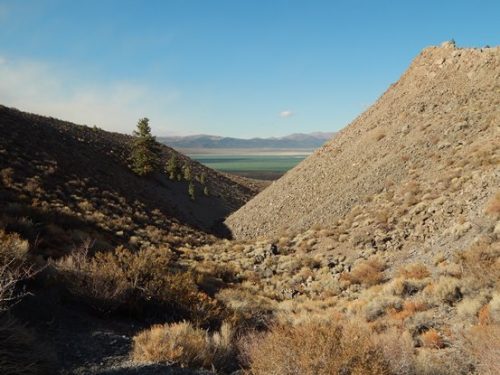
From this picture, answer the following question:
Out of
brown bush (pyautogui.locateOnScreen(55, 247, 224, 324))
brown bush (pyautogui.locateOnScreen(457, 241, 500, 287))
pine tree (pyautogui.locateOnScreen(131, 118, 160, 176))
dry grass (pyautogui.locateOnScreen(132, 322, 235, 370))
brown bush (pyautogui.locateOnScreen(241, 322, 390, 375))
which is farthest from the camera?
pine tree (pyautogui.locateOnScreen(131, 118, 160, 176))

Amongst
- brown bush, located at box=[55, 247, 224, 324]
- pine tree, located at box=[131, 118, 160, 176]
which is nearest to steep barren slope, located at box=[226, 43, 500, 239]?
brown bush, located at box=[55, 247, 224, 324]

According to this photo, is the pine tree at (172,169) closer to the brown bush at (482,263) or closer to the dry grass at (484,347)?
the brown bush at (482,263)

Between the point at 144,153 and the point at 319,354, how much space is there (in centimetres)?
4979

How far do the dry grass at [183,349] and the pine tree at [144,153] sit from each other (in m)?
46.1

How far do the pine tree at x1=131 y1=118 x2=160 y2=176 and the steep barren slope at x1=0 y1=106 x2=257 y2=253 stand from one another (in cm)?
133

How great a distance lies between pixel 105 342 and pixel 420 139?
26787 mm

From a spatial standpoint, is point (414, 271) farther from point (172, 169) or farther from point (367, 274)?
point (172, 169)

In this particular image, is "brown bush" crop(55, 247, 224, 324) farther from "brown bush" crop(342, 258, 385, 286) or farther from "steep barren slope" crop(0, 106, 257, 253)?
"brown bush" crop(342, 258, 385, 286)

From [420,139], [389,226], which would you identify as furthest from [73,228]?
[420,139]

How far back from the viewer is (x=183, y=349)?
269 inches

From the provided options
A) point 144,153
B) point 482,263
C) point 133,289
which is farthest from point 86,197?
point 482,263

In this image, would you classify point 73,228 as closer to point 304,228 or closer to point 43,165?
point 304,228

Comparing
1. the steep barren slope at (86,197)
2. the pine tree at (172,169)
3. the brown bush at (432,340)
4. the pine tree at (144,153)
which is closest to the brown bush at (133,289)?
the steep barren slope at (86,197)

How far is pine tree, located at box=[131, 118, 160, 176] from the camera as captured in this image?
51.5 meters
